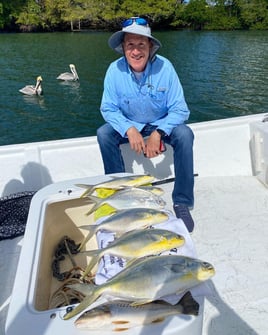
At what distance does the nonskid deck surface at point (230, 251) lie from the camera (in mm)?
1863

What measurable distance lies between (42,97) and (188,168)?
12244 mm

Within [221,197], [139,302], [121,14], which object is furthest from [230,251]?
[121,14]

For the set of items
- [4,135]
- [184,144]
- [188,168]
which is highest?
[184,144]

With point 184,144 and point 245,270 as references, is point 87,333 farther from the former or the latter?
point 184,144

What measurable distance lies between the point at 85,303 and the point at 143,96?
6.69 ft

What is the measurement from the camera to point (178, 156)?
2.68 metres

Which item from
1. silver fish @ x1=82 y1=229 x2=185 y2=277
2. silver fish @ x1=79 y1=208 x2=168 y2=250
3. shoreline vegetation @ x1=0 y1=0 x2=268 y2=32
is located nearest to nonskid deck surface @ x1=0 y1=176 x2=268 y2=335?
silver fish @ x1=82 y1=229 x2=185 y2=277

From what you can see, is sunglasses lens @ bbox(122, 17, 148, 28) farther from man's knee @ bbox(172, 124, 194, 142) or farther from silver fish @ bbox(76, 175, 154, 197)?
silver fish @ bbox(76, 175, 154, 197)

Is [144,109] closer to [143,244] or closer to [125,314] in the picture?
[143,244]

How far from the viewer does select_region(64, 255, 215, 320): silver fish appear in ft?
3.87

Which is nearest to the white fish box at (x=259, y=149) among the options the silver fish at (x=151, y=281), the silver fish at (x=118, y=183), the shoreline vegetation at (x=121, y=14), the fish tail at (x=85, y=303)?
the silver fish at (x=118, y=183)

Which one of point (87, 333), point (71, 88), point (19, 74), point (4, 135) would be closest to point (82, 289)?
point (87, 333)

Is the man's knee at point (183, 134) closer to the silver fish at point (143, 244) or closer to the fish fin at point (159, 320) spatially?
the silver fish at point (143, 244)

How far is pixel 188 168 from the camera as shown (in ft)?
8.69
